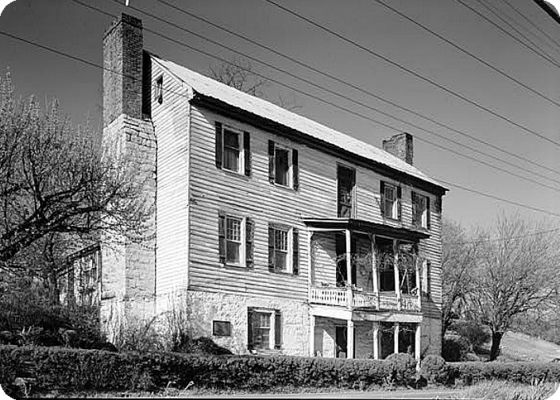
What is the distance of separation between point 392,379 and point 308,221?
502 cm

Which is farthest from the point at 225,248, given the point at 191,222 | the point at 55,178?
the point at 55,178

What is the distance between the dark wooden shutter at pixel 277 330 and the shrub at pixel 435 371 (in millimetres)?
3232

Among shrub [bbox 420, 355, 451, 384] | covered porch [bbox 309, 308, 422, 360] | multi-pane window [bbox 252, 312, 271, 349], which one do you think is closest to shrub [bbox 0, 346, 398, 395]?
shrub [bbox 420, 355, 451, 384]

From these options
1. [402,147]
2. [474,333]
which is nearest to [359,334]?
[402,147]

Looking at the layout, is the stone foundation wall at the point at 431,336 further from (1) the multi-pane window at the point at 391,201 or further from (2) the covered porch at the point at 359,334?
(1) the multi-pane window at the point at 391,201

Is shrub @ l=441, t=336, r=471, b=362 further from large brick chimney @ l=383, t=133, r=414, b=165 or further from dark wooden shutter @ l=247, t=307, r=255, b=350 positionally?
dark wooden shutter @ l=247, t=307, r=255, b=350

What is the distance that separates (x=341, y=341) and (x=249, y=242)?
159 inches

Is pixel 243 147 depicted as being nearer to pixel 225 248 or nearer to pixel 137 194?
pixel 225 248

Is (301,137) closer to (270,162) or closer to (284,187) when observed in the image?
(270,162)

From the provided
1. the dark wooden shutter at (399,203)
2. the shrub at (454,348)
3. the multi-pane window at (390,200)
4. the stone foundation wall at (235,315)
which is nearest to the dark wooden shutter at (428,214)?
the dark wooden shutter at (399,203)

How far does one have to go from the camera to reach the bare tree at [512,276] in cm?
2542

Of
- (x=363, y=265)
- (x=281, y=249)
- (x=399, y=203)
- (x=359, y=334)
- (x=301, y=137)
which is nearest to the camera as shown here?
(x=281, y=249)

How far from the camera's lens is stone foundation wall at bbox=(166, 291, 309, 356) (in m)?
15.9

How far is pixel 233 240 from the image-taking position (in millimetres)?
17203
